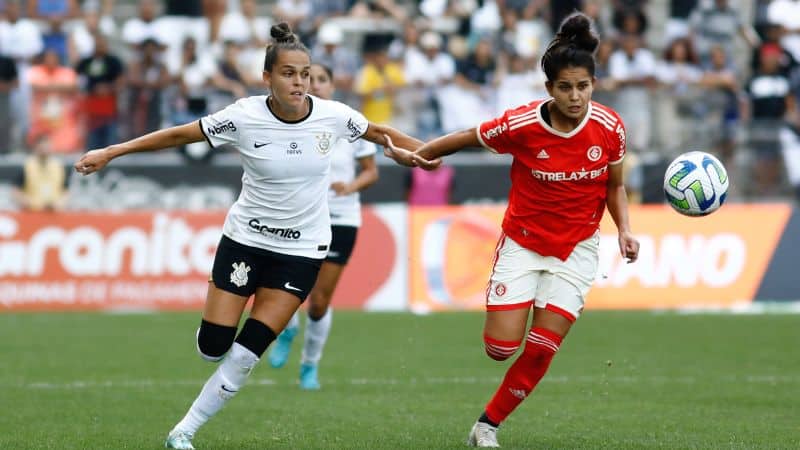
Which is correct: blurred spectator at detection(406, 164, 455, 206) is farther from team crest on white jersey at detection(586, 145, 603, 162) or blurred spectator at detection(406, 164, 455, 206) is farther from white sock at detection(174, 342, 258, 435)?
white sock at detection(174, 342, 258, 435)

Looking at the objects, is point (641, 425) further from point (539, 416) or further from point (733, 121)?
point (733, 121)

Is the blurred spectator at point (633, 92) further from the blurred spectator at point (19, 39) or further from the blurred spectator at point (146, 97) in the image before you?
the blurred spectator at point (19, 39)

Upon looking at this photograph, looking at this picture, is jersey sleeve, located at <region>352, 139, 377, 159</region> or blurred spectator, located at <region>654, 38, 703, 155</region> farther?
blurred spectator, located at <region>654, 38, 703, 155</region>

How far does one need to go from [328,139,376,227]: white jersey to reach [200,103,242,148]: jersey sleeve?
357cm

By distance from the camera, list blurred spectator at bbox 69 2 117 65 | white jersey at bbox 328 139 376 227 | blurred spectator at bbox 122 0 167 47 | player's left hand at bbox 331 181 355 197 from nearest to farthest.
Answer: player's left hand at bbox 331 181 355 197
white jersey at bbox 328 139 376 227
blurred spectator at bbox 69 2 117 65
blurred spectator at bbox 122 0 167 47

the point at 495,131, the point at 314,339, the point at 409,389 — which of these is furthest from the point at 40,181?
the point at 495,131

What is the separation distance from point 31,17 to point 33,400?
1287 cm

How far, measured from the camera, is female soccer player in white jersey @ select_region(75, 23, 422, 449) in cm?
800

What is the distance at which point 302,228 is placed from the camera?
827 cm

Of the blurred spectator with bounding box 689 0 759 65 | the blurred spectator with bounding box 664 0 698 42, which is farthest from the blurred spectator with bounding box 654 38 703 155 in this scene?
the blurred spectator with bounding box 664 0 698 42

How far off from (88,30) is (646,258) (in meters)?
9.60

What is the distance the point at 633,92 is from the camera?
20844 millimetres

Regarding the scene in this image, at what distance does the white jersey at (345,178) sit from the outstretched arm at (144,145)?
3.72 m

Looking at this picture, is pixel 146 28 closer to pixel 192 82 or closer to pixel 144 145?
pixel 192 82
